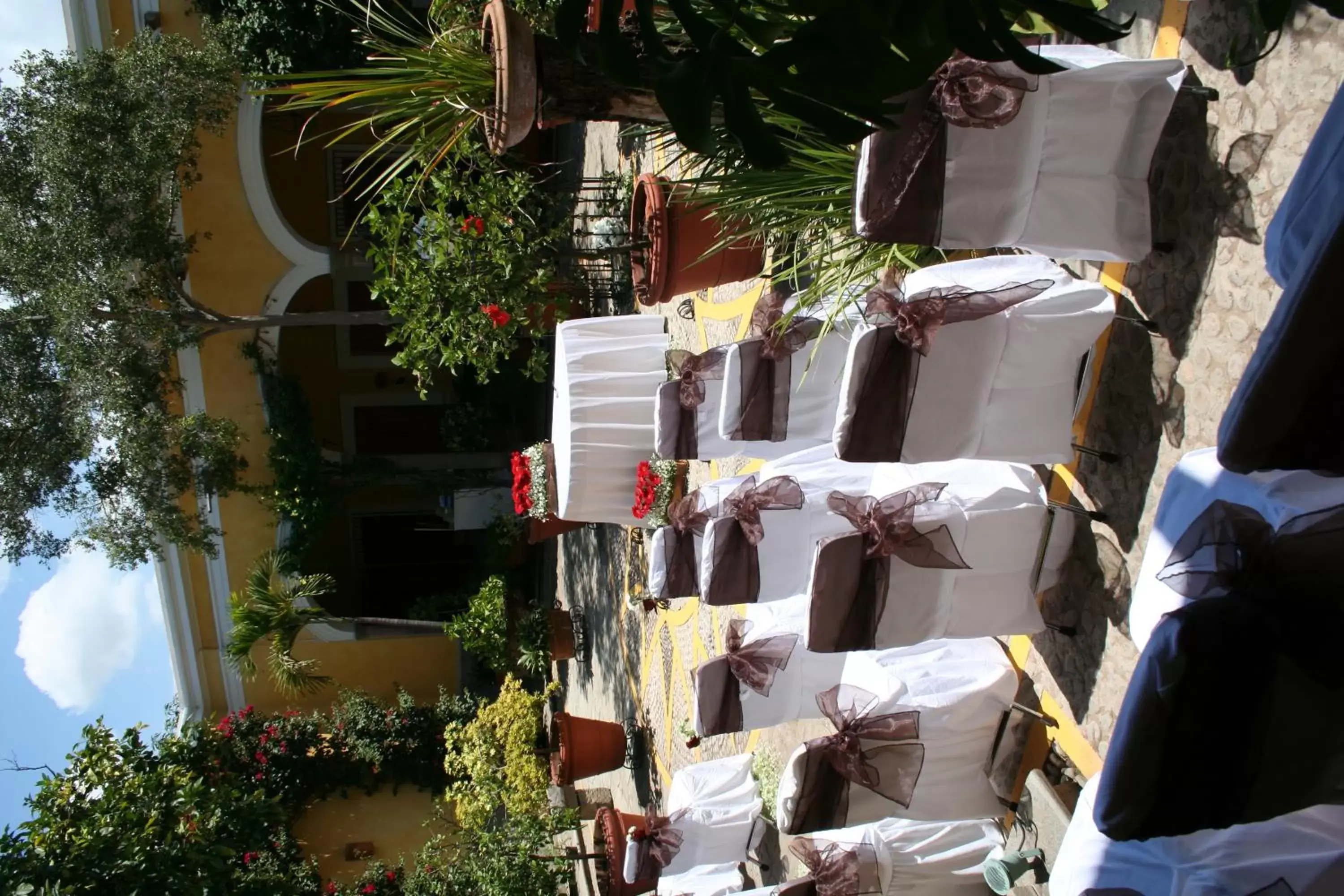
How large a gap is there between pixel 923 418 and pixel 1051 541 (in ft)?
2.57

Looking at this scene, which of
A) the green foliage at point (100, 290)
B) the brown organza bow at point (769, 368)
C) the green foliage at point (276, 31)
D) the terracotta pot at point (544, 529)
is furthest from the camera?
the green foliage at point (276, 31)

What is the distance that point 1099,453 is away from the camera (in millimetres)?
3162

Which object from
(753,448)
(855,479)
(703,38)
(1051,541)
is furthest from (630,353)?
(703,38)

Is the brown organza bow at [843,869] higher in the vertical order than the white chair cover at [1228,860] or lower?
lower

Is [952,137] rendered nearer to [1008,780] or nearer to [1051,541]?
[1051,541]

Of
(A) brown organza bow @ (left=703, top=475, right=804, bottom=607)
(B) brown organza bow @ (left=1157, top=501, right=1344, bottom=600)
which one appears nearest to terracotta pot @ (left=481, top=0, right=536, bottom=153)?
(A) brown organza bow @ (left=703, top=475, right=804, bottom=607)

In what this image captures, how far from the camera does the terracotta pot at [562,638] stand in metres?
9.05

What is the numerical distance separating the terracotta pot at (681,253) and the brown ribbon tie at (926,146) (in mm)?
2269

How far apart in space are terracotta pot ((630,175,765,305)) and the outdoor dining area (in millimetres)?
479

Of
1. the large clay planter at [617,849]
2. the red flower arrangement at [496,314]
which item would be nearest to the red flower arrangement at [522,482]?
the red flower arrangement at [496,314]

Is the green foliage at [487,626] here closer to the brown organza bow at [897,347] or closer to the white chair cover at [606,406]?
the white chair cover at [606,406]

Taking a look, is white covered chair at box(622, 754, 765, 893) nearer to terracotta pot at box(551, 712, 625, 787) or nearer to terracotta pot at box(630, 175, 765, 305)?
terracotta pot at box(551, 712, 625, 787)

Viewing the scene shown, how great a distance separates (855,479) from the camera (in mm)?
3742

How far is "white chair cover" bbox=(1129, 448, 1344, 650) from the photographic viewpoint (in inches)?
75.3
